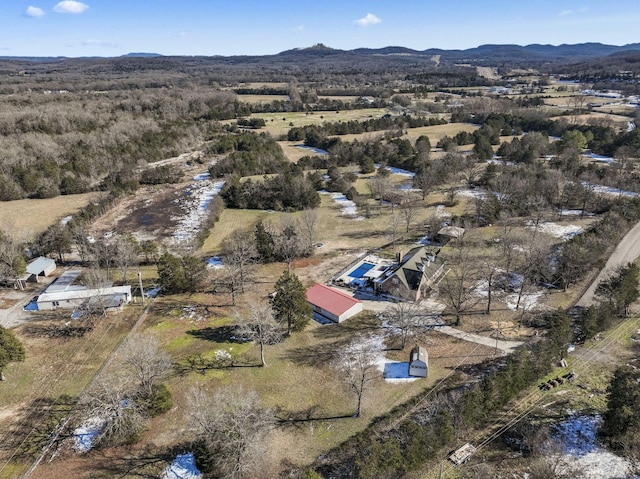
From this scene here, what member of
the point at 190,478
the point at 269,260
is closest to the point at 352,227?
the point at 269,260

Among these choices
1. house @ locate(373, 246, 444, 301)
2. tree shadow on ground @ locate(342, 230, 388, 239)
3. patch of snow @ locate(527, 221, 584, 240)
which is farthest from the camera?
tree shadow on ground @ locate(342, 230, 388, 239)

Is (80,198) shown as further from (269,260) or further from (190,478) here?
(190,478)

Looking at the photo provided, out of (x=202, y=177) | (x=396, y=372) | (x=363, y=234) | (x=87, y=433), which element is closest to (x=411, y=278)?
(x=396, y=372)

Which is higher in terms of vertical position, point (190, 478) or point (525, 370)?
point (525, 370)

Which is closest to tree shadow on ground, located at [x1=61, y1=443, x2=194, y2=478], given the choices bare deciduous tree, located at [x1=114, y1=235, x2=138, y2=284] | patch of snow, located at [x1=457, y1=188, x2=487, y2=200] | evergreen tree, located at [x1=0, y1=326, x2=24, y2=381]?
evergreen tree, located at [x1=0, y1=326, x2=24, y2=381]

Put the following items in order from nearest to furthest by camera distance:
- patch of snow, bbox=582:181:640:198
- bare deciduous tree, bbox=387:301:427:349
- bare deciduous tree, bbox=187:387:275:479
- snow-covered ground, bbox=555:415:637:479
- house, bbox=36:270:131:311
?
bare deciduous tree, bbox=187:387:275:479 < snow-covered ground, bbox=555:415:637:479 < bare deciduous tree, bbox=387:301:427:349 < house, bbox=36:270:131:311 < patch of snow, bbox=582:181:640:198

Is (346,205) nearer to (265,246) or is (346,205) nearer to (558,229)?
(265,246)

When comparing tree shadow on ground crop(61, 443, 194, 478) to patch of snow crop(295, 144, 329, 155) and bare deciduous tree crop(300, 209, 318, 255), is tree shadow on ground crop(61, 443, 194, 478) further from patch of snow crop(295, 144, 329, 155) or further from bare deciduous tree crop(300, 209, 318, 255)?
patch of snow crop(295, 144, 329, 155)
